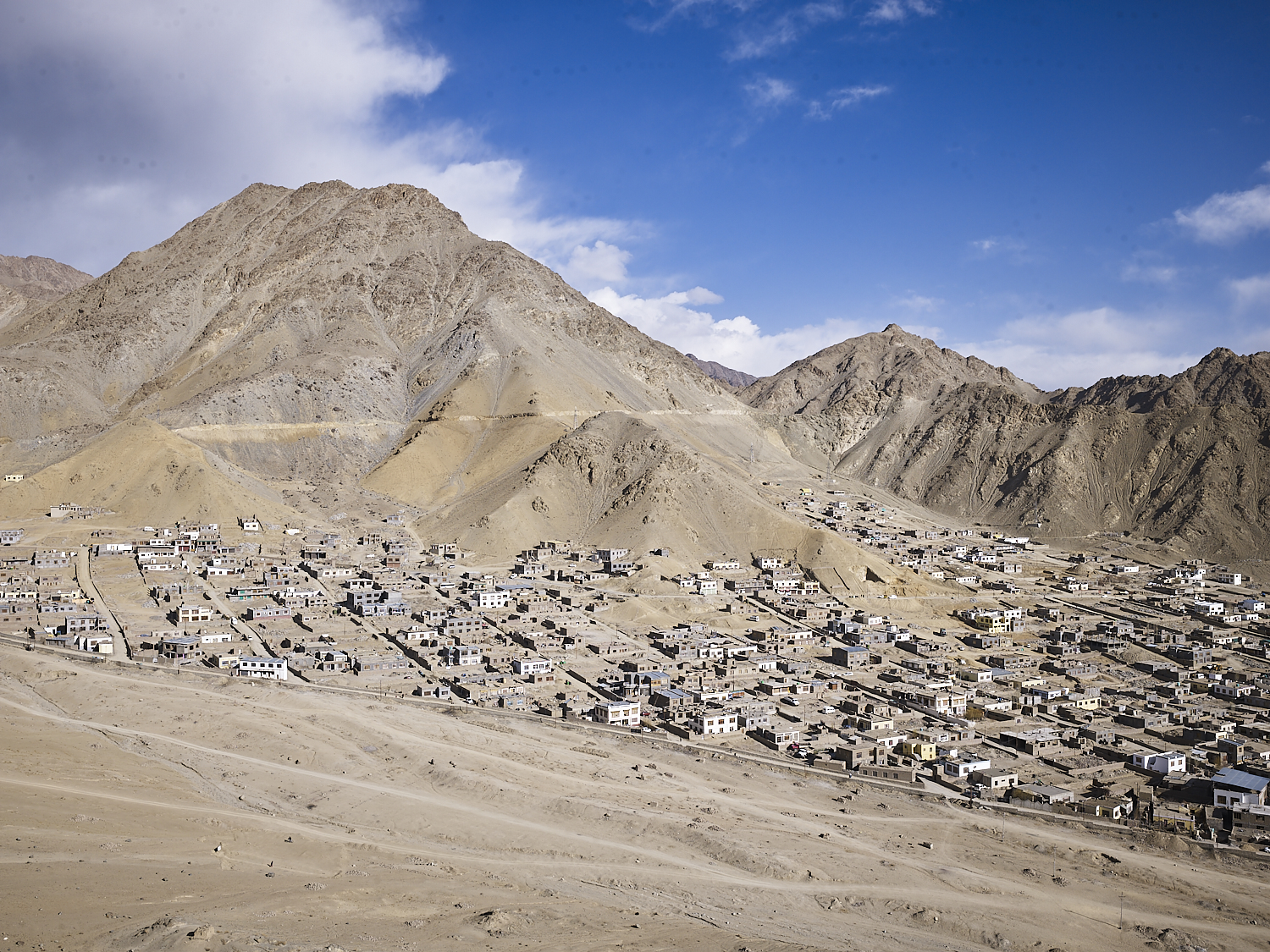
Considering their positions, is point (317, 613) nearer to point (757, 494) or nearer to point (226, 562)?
point (226, 562)

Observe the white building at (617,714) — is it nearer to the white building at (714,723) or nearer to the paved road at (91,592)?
the white building at (714,723)

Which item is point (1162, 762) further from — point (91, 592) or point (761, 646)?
point (91, 592)

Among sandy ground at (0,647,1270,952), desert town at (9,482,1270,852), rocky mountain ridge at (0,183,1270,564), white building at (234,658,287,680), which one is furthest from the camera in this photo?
rocky mountain ridge at (0,183,1270,564)

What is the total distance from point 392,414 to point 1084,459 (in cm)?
11026

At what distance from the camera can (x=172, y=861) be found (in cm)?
3200

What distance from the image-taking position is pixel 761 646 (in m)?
75.1

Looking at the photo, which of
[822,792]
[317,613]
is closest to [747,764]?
[822,792]

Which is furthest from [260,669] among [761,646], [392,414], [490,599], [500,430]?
[392,414]

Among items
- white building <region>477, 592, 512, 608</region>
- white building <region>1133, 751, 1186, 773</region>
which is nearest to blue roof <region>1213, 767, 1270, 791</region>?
white building <region>1133, 751, 1186, 773</region>

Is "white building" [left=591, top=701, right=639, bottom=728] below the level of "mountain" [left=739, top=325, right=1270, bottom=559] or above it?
below

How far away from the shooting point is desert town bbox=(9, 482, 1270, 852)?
51.6 metres

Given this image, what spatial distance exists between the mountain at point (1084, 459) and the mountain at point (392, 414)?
75.3 feet

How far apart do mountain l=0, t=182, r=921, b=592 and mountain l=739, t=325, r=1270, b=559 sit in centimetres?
2295

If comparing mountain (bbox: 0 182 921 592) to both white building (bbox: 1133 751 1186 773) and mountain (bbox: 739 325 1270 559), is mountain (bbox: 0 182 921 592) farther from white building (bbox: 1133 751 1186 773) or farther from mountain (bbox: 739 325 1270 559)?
white building (bbox: 1133 751 1186 773)
